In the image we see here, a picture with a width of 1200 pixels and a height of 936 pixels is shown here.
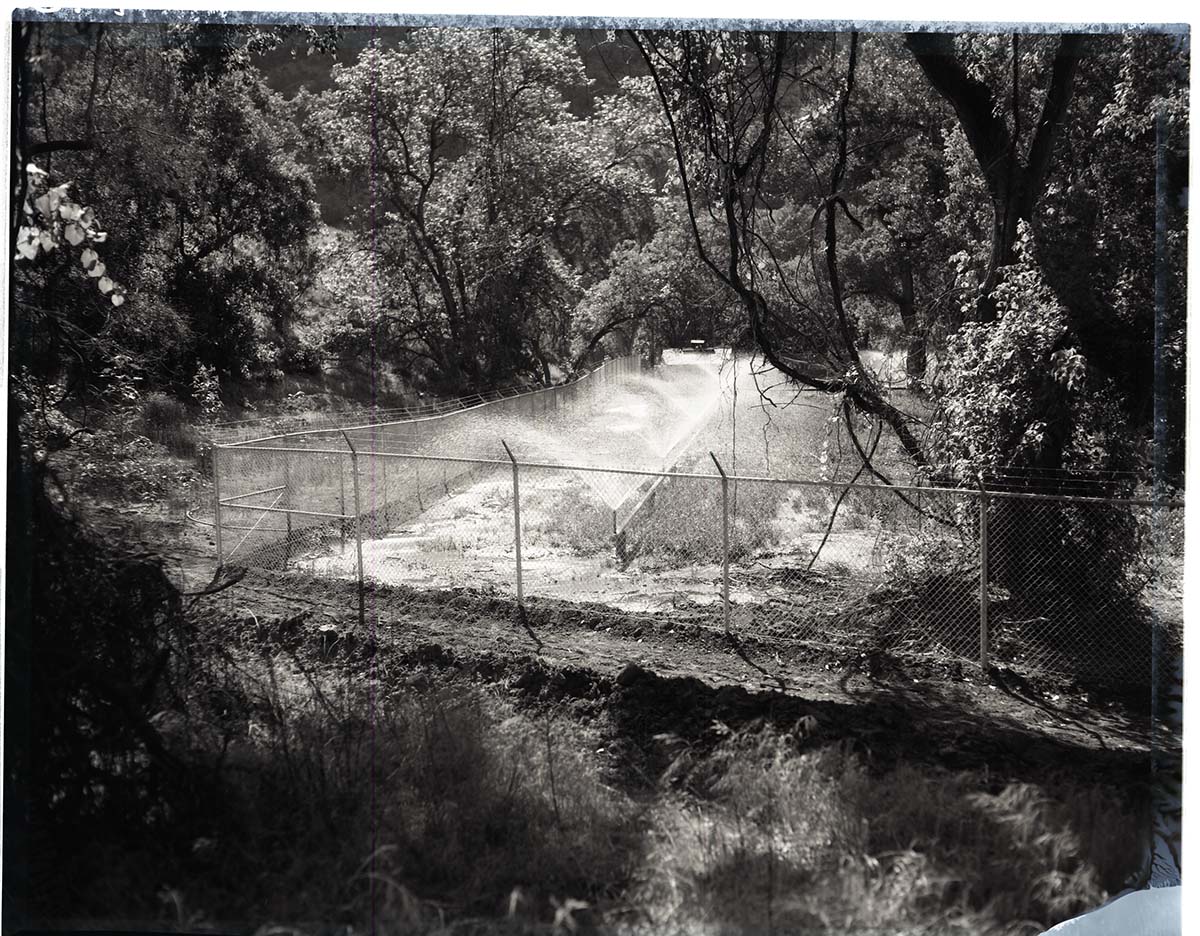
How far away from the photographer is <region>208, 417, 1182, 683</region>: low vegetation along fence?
3.36 meters

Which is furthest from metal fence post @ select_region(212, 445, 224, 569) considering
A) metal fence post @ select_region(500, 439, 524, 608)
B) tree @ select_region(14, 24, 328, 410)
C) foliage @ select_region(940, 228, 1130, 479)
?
foliage @ select_region(940, 228, 1130, 479)

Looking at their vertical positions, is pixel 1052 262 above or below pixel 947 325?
above

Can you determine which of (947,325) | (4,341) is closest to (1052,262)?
(947,325)

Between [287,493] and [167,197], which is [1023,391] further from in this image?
[167,197]

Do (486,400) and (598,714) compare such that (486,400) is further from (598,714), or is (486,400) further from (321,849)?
(321,849)

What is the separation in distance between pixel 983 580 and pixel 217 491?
2.73 metres

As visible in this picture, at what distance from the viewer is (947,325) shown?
3.52 m

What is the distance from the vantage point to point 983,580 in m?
3.50

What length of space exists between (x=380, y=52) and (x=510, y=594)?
189 cm

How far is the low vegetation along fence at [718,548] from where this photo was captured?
11.0 ft

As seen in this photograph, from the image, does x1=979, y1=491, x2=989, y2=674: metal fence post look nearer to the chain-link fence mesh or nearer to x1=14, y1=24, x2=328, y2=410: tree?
the chain-link fence mesh

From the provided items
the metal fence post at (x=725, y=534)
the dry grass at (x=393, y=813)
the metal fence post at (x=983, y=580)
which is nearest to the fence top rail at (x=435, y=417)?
the metal fence post at (x=725, y=534)

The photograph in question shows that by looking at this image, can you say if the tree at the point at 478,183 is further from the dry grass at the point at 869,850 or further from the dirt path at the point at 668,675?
the dry grass at the point at 869,850

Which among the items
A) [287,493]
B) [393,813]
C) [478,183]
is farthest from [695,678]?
[478,183]
